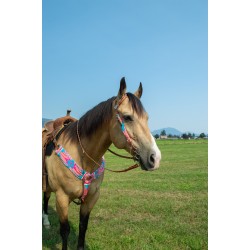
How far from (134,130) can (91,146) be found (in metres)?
0.73

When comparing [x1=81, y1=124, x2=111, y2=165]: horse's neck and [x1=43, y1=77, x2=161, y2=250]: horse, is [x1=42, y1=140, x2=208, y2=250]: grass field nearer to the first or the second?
[x1=43, y1=77, x2=161, y2=250]: horse

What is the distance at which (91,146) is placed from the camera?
3.17 meters

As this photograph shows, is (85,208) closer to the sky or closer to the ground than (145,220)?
closer to the sky

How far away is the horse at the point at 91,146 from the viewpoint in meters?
2.66

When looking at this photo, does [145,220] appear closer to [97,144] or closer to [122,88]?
[97,144]

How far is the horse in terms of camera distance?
2656 mm

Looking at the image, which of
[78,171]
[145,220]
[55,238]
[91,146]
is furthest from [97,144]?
[145,220]

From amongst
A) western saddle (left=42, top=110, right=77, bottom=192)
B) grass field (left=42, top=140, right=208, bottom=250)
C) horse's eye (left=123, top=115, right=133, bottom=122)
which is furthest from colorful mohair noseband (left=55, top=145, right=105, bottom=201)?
grass field (left=42, top=140, right=208, bottom=250)

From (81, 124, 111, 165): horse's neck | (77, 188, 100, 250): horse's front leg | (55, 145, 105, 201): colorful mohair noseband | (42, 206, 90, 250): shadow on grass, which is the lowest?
(42, 206, 90, 250): shadow on grass

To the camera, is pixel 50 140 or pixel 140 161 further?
pixel 50 140

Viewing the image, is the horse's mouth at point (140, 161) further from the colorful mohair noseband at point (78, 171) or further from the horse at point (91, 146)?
the colorful mohair noseband at point (78, 171)
